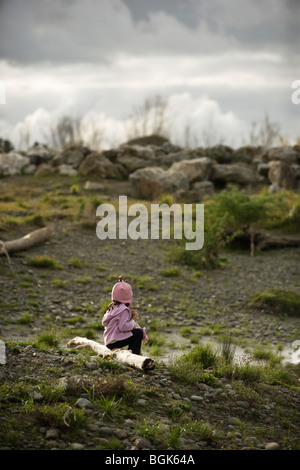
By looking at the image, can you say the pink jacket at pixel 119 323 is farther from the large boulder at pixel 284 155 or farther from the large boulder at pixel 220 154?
the large boulder at pixel 220 154

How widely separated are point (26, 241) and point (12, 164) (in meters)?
15.2

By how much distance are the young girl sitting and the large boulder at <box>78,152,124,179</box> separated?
18.0 meters

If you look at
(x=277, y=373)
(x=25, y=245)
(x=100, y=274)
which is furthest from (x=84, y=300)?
(x=277, y=373)

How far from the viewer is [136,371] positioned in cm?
561

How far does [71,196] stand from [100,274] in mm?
8618

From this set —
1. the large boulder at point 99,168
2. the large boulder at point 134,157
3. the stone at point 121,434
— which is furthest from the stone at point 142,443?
the large boulder at point 134,157

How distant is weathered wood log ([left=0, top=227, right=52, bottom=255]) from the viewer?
12.0 m

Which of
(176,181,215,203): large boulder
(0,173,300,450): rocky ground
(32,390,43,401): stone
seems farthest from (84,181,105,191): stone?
(32,390,43,401): stone

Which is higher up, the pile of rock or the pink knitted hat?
the pile of rock

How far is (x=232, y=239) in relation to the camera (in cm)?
1455

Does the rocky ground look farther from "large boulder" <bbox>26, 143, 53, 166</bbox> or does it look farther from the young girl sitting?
"large boulder" <bbox>26, 143, 53, 166</bbox>

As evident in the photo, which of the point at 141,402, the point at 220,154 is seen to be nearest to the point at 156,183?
the point at 220,154

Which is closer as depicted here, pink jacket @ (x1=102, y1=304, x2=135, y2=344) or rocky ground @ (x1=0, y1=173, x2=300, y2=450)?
rocky ground @ (x1=0, y1=173, x2=300, y2=450)

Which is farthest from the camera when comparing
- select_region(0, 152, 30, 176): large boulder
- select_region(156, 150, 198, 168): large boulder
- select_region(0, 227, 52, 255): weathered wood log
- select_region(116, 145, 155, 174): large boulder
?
select_region(156, 150, 198, 168): large boulder
